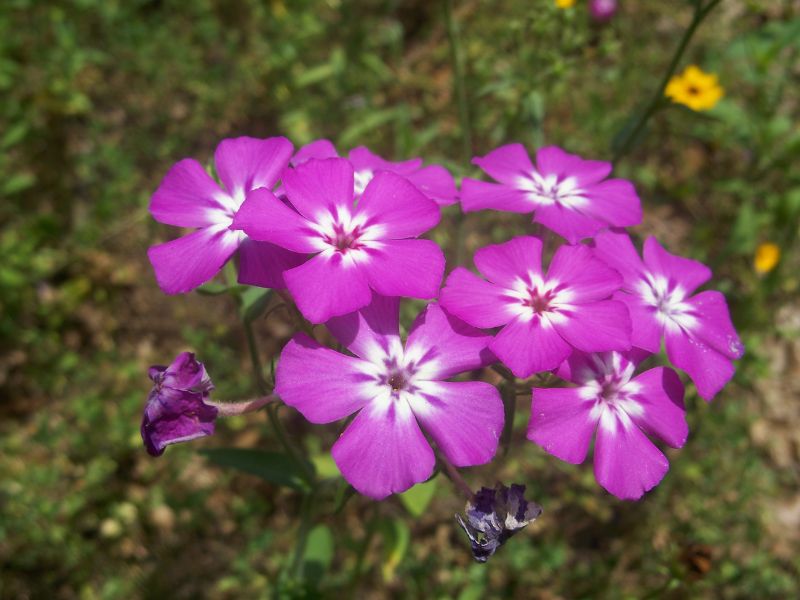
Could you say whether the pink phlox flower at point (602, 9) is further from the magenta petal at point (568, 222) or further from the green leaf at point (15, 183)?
the green leaf at point (15, 183)

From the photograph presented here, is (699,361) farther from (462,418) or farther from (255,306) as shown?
(255,306)

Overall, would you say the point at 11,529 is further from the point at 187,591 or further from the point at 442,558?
the point at 442,558

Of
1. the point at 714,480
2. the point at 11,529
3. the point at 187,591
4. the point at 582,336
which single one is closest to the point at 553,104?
the point at 714,480

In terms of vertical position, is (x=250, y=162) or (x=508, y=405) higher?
(x=250, y=162)

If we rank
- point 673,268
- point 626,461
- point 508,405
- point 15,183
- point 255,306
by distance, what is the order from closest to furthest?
point 626,461, point 508,405, point 255,306, point 673,268, point 15,183

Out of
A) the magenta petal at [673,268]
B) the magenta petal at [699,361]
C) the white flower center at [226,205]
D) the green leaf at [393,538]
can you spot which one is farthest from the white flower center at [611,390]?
the green leaf at [393,538]

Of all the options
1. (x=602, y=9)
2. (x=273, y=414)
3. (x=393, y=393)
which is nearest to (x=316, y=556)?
(x=273, y=414)
